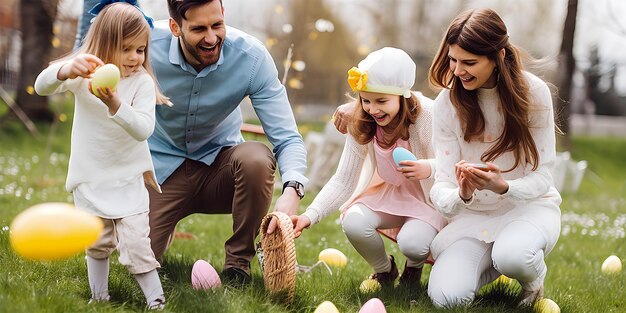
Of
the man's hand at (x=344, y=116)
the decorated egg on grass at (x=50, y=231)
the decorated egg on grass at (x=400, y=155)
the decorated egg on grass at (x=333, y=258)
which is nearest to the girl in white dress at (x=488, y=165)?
the decorated egg on grass at (x=400, y=155)

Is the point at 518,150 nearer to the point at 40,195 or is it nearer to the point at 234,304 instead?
the point at 234,304

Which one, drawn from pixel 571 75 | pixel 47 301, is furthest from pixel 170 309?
pixel 571 75

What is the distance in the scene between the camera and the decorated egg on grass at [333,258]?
12.9 ft

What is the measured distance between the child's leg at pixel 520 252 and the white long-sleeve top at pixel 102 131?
141 centimetres

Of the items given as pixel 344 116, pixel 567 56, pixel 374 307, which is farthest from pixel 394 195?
pixel 567 56

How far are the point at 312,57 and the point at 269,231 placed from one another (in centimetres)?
1960

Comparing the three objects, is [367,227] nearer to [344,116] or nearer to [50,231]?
[344,116]

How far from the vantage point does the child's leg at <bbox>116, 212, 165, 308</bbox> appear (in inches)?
104

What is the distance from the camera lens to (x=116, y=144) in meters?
2.68

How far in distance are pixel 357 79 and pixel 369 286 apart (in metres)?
0.90

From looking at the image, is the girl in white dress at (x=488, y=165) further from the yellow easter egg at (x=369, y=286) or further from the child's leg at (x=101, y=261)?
the child's leg at (x=101, y=261)

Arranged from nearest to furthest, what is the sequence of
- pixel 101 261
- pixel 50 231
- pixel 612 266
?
pixel 50 231, pixel 101 261, pixel 612 266

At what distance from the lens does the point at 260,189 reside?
132 inches

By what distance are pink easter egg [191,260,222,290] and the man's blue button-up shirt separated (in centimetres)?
61
